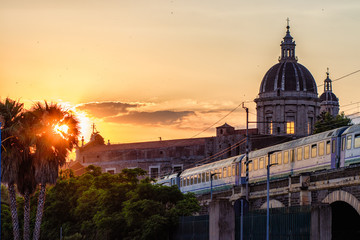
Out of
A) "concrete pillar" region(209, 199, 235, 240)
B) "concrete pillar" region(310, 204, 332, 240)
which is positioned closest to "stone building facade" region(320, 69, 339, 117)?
"concrete pillar" region(209, 199, 235, 240)

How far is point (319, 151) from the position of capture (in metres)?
45.8

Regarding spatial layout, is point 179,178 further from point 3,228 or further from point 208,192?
point 3,228

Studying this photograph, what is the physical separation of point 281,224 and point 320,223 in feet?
7.78

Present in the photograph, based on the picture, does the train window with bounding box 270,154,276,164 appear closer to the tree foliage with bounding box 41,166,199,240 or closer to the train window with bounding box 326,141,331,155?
the tree foliage with bounding box 41,166,199,240

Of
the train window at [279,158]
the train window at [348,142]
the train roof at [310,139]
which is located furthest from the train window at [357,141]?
the train window at [279,158]

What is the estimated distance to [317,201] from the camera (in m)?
41.3

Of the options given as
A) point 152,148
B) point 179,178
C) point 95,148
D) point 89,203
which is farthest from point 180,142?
point 89,203

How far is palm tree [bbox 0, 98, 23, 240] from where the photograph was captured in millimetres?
43219

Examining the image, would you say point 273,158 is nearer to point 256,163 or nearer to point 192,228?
point 256,163

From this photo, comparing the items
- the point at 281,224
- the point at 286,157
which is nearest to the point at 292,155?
the point at 286,157

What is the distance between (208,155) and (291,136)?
42.9 ft

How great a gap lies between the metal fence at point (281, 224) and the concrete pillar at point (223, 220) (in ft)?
0.87

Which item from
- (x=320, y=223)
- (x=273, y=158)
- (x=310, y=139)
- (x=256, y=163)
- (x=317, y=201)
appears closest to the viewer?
(x=320, y=223)

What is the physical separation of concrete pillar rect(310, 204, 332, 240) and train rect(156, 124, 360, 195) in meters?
11.9
